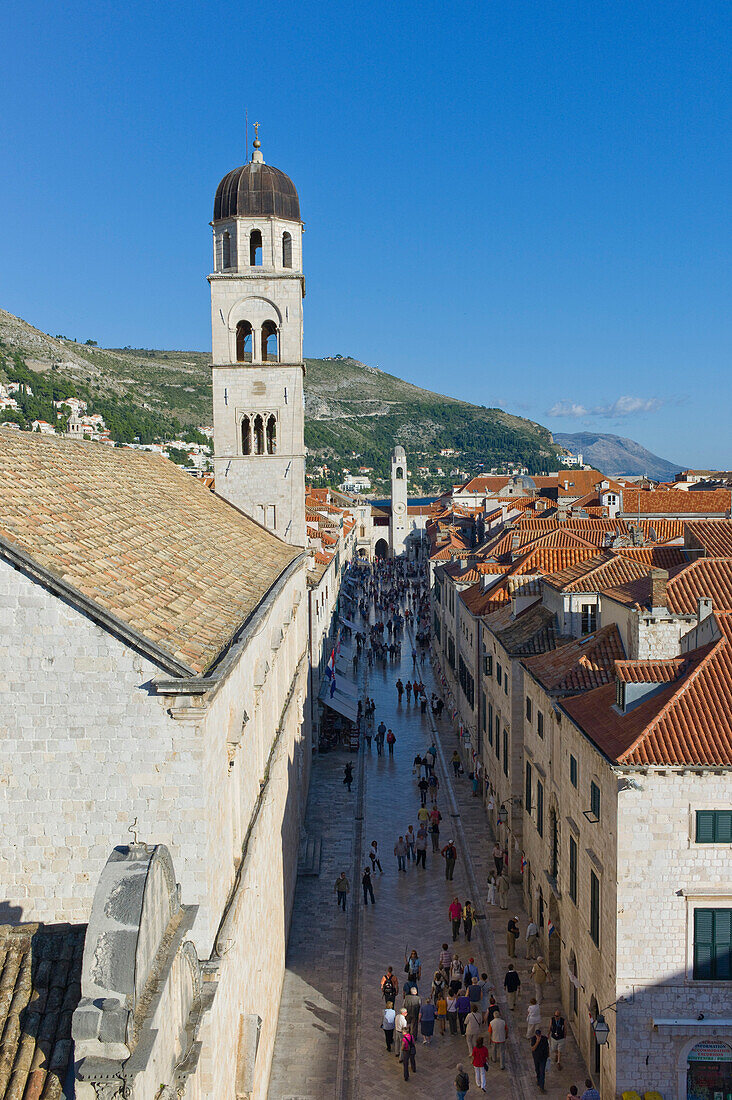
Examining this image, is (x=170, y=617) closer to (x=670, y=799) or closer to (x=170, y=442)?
(x=670, y=799)

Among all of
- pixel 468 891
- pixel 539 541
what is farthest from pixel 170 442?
pixel 468 891

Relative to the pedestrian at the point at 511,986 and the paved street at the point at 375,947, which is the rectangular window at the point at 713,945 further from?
the pedestrian at the point at 511,986

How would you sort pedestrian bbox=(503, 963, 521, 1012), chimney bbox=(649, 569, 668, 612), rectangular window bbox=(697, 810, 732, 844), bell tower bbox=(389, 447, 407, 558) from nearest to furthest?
rectangular window bbox=(697, 810, 732, 844)
pedestrian bbox=(503, 963, 521, 1012)
chimney bbox=(649, 569, 668, 612)
bell tower bbox=(389, 447, 407, 558)

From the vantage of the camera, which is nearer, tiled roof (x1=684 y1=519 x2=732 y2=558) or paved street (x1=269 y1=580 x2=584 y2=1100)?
paved street (x1=269 y1=580 x2=584 y2=1100)

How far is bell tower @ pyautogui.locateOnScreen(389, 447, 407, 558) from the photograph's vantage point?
136 meters

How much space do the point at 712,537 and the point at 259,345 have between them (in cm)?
1614

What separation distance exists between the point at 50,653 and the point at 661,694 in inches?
463

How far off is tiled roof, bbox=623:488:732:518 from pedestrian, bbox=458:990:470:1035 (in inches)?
2176

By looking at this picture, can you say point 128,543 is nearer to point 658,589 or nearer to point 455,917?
point 658,589

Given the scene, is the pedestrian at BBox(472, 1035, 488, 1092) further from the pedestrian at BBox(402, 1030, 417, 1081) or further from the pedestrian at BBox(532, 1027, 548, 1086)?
the pedestrian at BBox(402, 1030, 417, 1081)

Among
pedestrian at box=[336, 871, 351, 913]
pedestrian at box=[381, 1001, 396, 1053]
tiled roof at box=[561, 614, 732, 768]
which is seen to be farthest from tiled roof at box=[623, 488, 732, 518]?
pedestrian at box=[381, 1001, 396, 1053]

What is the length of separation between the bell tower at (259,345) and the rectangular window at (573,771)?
15.9m

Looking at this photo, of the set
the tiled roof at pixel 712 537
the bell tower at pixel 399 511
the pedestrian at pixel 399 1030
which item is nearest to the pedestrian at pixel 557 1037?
the pedestrian at pixel 399 1030

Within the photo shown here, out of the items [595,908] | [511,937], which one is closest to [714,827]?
[595,908]
